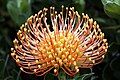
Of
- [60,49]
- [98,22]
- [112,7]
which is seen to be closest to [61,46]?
[60,49]

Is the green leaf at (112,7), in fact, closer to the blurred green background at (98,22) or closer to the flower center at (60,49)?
the blurred green background at (98,22)

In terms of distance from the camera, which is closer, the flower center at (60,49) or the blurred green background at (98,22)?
the flower center at (60,49)

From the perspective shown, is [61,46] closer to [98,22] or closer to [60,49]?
[60,49]

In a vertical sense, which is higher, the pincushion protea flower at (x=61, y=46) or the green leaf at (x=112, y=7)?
the green leaf at (x=112, y=7)

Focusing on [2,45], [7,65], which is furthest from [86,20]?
[2,45]

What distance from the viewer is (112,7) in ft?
6.42

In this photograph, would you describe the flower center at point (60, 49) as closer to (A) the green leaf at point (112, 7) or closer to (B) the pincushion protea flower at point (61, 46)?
(B) the pincushion protea flower at point (61, 46)

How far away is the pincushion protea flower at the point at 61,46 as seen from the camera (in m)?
1.85

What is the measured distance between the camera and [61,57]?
1860 mm

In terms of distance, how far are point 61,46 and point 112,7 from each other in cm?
28

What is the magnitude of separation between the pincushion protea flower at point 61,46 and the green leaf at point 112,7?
92 millimetres

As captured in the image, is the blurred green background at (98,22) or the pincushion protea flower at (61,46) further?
the blurred green background at (98,22)

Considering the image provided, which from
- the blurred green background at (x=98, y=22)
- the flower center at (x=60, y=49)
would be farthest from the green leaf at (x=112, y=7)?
the flower center at (x=60, y=49)

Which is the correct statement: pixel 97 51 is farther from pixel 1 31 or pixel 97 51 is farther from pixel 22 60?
pixel 1 31
